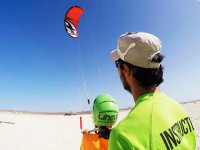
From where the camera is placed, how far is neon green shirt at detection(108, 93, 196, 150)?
3.91 ft

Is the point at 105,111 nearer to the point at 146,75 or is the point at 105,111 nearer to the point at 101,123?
the point at 101,123

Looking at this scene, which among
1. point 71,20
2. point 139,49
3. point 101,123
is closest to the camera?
point 139,49

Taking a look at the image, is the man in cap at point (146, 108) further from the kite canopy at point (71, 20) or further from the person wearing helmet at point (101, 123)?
the kite canopy at point (71, 20)

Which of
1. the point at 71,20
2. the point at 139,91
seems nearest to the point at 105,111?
the point at 139,91

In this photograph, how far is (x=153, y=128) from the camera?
4.14 ft

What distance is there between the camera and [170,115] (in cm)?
143

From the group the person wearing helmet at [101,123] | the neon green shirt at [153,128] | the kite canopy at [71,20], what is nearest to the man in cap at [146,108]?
the neon green shirt at [153,128]

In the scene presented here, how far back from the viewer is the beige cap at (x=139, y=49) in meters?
1.54

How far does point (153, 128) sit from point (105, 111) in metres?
2.09

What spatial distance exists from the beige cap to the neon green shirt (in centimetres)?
21

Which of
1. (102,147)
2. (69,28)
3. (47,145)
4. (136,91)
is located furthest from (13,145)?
(136,91)

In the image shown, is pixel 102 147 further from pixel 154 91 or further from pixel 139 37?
pixel 139 37

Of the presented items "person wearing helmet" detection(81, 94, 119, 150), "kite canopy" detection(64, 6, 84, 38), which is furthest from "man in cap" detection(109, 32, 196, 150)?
"kite canopy" detection(64, 6, 84, 38)

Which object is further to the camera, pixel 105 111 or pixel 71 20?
pixel 71 20
